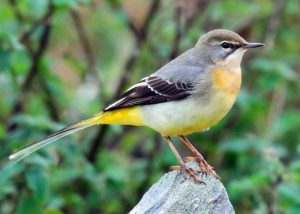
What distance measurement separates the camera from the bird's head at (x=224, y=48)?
621 cm

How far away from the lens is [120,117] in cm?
625

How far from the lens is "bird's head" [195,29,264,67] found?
6215 millimetres

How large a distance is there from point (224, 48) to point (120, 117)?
0.88 m

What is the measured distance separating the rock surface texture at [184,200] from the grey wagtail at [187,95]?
1.30 meters

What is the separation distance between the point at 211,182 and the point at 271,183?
1676 mm

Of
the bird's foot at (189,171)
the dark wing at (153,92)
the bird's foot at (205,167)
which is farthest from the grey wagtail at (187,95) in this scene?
the bird's foot at (189,171)

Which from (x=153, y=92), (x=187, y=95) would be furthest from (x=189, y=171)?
(x=153, y=92)

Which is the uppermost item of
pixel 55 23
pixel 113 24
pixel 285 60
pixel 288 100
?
pixel 55 23

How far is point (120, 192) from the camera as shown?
844cm

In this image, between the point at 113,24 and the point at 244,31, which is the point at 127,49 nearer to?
the point at 113,24

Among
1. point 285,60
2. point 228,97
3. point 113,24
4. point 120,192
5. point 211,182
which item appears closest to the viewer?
point 211,182

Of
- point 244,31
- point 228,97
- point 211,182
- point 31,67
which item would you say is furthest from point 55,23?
point 211,182

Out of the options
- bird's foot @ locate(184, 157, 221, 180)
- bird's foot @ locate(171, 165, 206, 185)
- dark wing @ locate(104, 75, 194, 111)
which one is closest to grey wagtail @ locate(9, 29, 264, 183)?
dark wing @ locate(104, 75, 194, 111)

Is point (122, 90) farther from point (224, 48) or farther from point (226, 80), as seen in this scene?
point (226, 80)
